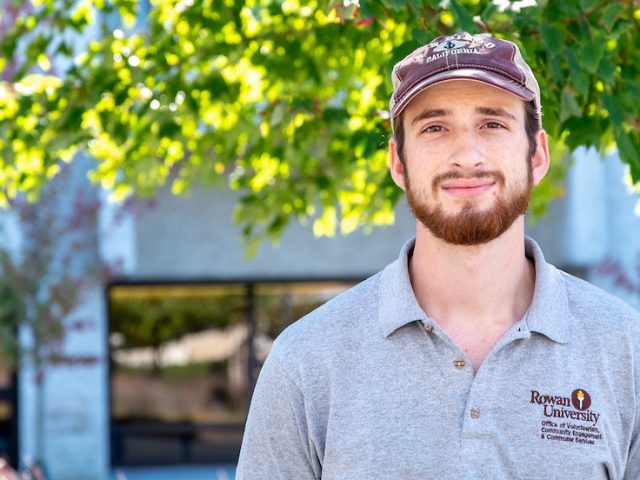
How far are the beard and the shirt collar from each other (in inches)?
6.2

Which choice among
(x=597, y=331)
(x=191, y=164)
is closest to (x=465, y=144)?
(x=597, y=331)

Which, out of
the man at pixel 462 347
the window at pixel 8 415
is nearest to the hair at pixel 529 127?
the man at pixel 462 347

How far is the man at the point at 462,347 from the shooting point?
86.2 inches

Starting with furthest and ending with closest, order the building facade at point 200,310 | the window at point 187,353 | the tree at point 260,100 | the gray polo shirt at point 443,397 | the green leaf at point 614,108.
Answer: the window at point 187,353 < the building facade at point 200,310 < the tree at point 260,100 < the green leaf at point 614,108 < the gray polo shirt at point 443,397

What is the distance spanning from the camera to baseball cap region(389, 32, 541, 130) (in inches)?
89.4

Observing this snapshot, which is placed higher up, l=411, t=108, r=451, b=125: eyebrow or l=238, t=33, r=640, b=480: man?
l=411, t=108, r=451, b=125: eyebrow

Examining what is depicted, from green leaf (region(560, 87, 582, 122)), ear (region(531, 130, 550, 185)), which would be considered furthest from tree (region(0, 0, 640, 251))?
ear (region(531, 130, 550, 185))

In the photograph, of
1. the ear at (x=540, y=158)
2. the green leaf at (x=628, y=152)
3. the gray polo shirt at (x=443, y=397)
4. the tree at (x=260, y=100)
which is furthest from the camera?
the tree at (x=260, y=100)

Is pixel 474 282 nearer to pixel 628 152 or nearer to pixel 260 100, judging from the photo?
pixel 628 152

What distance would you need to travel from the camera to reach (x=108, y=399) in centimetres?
1199

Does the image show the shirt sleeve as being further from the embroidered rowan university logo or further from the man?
the embroidered rowan university logo

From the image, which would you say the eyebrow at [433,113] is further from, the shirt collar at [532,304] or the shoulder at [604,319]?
the shoulder at [604,319]

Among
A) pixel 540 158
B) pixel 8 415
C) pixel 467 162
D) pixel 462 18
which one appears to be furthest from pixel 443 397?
pixel 8 415

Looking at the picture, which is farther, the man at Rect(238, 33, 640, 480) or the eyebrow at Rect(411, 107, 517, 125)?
A: the eyebrow at Rect(411, 107, 517, 125)
